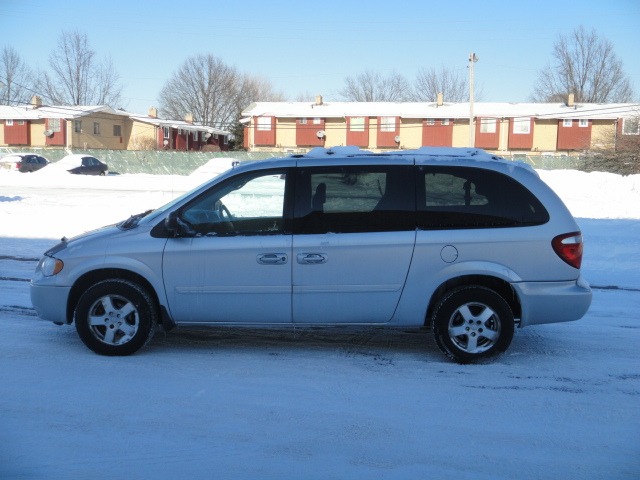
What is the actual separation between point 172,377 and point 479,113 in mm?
51696

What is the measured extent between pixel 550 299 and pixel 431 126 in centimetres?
4998

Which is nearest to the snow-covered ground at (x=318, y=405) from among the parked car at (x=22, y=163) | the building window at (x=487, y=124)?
the parked car at (x=22, y=163)

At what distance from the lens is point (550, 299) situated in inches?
247

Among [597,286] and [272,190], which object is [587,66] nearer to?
[597,286]

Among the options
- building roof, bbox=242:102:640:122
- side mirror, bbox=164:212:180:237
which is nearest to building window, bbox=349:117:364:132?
building roof, bbox=242:102:640:122

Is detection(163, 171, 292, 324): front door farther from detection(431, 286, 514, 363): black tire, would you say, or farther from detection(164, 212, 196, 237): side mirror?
detection(431, 286, 514, 363): black tire

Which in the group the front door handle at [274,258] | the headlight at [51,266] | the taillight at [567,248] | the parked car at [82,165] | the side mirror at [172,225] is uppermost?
the parked car at [82,165]

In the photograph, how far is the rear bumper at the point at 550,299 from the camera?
6.25 metres

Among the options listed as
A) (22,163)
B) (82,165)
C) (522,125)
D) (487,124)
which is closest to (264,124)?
(82,165)

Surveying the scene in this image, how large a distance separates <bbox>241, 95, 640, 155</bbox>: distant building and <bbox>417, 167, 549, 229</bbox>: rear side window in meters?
47.9

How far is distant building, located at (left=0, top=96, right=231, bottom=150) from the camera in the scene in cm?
6309

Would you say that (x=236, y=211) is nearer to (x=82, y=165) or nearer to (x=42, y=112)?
(x=82, y=165)

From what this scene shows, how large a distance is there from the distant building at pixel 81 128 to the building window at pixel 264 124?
16.3m

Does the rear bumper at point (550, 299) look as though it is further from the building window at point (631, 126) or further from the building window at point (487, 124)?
the building window at point (487, 124)
